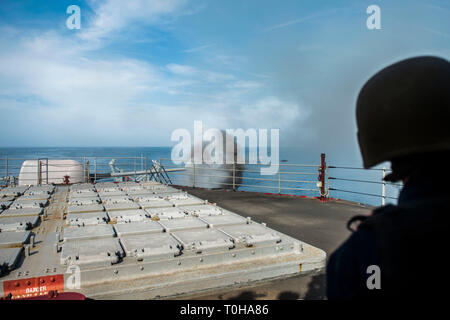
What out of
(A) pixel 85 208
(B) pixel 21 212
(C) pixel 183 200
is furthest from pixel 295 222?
(B) pixel 21 212

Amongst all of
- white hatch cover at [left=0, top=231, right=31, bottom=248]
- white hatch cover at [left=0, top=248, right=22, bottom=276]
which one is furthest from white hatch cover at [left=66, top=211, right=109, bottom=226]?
white hatch cover at [left=0, top=248, right=22, bottom=276]

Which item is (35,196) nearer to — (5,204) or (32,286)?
(5,204)

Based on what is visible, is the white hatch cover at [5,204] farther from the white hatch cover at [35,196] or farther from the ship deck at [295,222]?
the ship deck at [295,222]

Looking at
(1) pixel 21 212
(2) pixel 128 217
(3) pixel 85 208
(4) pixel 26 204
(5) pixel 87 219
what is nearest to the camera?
→ (5) pixel 87 219

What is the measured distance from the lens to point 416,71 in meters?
0.87

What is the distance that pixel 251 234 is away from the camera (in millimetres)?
3730

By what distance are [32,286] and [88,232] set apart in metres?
1.21

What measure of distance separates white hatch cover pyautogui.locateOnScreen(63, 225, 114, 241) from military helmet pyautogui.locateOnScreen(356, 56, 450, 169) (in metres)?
3.41

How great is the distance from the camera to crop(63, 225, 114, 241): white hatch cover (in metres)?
3.54
